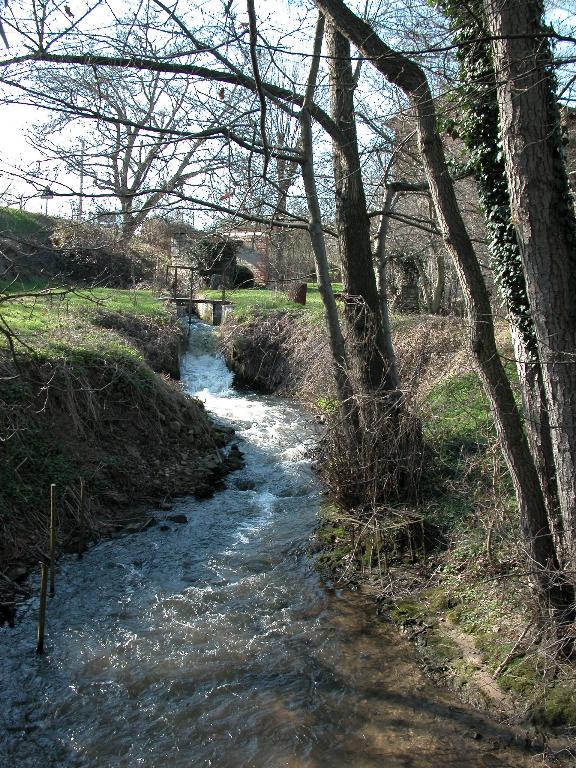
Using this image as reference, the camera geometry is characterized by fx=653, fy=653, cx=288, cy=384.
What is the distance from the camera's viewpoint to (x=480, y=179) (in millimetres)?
5750

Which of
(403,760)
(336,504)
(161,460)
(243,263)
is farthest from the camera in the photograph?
(243,263)

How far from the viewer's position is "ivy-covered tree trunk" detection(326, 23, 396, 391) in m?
8.15

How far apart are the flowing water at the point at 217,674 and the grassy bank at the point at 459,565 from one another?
0.90 ft

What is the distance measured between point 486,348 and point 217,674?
344 centimetres

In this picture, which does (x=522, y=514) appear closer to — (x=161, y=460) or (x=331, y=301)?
(x=331, y=301)

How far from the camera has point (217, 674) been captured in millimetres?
5316

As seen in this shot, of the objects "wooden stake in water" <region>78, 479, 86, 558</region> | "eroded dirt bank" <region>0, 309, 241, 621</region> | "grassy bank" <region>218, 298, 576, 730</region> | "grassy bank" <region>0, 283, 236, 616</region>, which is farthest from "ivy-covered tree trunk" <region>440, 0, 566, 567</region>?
"wooden stake in water" <region>78, 479, 86, 558</region>

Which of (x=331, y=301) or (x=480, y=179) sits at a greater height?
(x=480, y=179)

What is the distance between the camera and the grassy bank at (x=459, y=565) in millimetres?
4859

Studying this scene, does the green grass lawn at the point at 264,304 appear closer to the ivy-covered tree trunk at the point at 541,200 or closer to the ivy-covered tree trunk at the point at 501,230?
the ivy-covered tree trunk at the point at 501,230

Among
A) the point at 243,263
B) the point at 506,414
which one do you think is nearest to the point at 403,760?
the point at 506,414

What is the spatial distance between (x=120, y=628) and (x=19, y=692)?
3.56ft

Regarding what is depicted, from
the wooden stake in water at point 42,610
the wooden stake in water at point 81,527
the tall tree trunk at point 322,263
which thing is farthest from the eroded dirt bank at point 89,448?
the tall tree trunk at point 322,263

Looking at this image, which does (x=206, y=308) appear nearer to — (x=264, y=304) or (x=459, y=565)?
(x=264, y=304)
